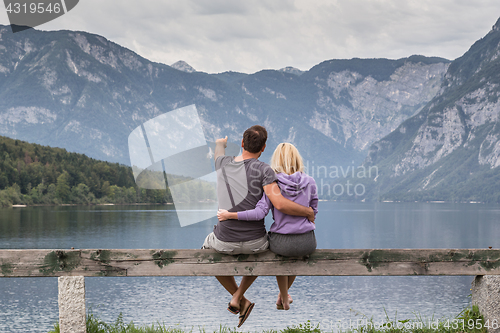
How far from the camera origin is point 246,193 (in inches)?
207

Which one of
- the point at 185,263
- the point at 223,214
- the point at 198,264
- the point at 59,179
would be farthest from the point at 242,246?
the point at 59,179

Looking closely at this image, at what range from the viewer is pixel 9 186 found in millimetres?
137750

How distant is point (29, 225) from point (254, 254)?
78.6 metres

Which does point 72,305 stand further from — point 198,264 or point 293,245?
point 293,245

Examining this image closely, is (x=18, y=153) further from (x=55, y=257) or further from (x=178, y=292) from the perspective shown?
(x=55, y=257)

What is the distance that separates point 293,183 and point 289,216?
38 centimetres

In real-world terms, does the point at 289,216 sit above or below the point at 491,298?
above

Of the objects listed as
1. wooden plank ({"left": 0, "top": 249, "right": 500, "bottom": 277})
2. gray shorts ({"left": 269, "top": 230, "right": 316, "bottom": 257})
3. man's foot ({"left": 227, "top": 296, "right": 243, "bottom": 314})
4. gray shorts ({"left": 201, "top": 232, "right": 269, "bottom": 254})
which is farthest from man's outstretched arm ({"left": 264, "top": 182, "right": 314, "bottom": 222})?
man's foot ({"left": 227, "top": 296, "right": 243, "bottom": 314})

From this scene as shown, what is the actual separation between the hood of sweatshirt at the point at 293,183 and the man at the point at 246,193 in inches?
4.9

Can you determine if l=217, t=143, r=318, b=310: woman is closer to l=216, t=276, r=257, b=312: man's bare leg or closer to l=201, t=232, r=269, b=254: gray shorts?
l=201, t=232, r=269, b=254: gray shorts

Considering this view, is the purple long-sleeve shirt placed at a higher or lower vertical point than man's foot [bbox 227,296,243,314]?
higher

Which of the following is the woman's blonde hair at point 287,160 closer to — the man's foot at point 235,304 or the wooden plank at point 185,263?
the wooden plank at point 185,263

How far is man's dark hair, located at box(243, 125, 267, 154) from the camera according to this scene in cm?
521

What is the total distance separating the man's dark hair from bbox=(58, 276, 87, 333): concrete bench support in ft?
7.63
